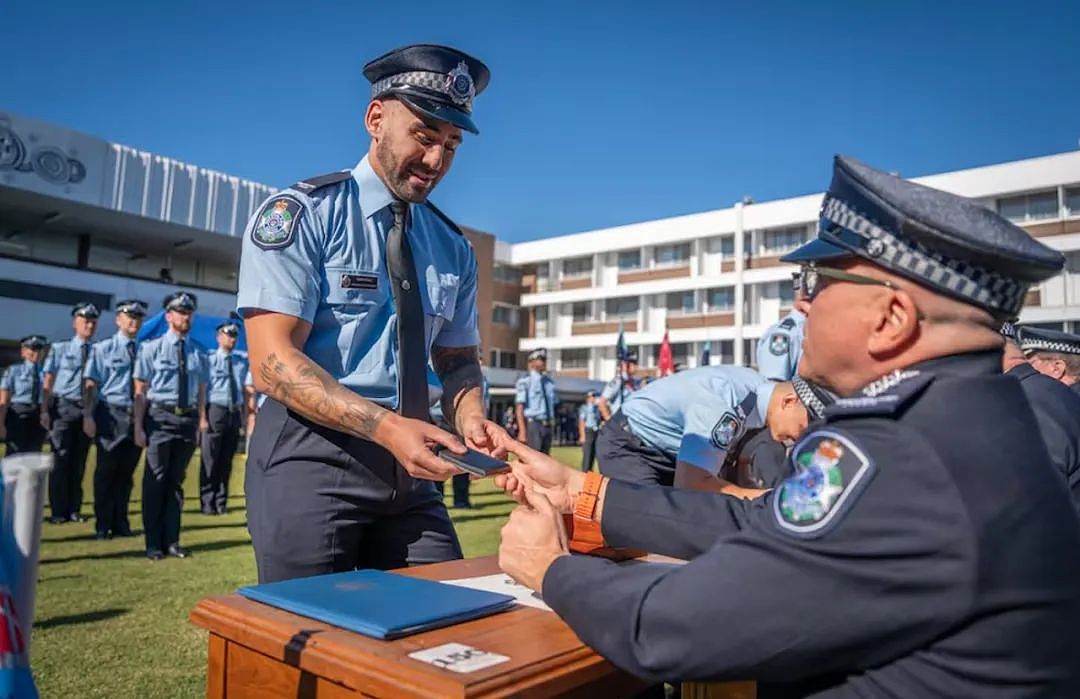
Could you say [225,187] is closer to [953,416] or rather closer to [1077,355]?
[1077,355]

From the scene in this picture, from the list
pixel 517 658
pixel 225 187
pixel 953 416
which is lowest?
pixel 517 658

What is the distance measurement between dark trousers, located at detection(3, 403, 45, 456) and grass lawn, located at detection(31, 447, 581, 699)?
2037 millimetres

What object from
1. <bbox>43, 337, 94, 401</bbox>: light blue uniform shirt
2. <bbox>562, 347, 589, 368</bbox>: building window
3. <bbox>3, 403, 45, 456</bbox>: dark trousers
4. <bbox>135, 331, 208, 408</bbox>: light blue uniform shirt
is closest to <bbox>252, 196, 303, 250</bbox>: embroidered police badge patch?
<bbox>135, 331, 208, 408</bbox>: light blue uniform shirt

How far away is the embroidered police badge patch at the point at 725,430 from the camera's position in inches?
157

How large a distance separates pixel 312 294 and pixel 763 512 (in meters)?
1.45

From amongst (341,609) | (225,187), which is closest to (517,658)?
(341,609)

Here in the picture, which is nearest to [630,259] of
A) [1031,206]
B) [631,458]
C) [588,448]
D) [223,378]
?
→ [1031,206]

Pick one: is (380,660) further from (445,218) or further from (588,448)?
(588,448)

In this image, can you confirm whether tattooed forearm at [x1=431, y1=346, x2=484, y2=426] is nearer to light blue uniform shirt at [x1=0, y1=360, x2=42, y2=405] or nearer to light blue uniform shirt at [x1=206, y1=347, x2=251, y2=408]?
light blue uniform shirt at [x1=206, y1=347, x2=251, y2=408]

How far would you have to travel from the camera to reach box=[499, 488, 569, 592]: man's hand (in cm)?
159

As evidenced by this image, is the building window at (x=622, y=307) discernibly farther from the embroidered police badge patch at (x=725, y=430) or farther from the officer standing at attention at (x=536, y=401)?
the embroidered police badge patch at (x=725, y=430)

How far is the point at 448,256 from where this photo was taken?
2701 mm

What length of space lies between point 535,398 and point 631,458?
10.4m

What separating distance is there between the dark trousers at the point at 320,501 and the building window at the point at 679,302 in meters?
40.9
